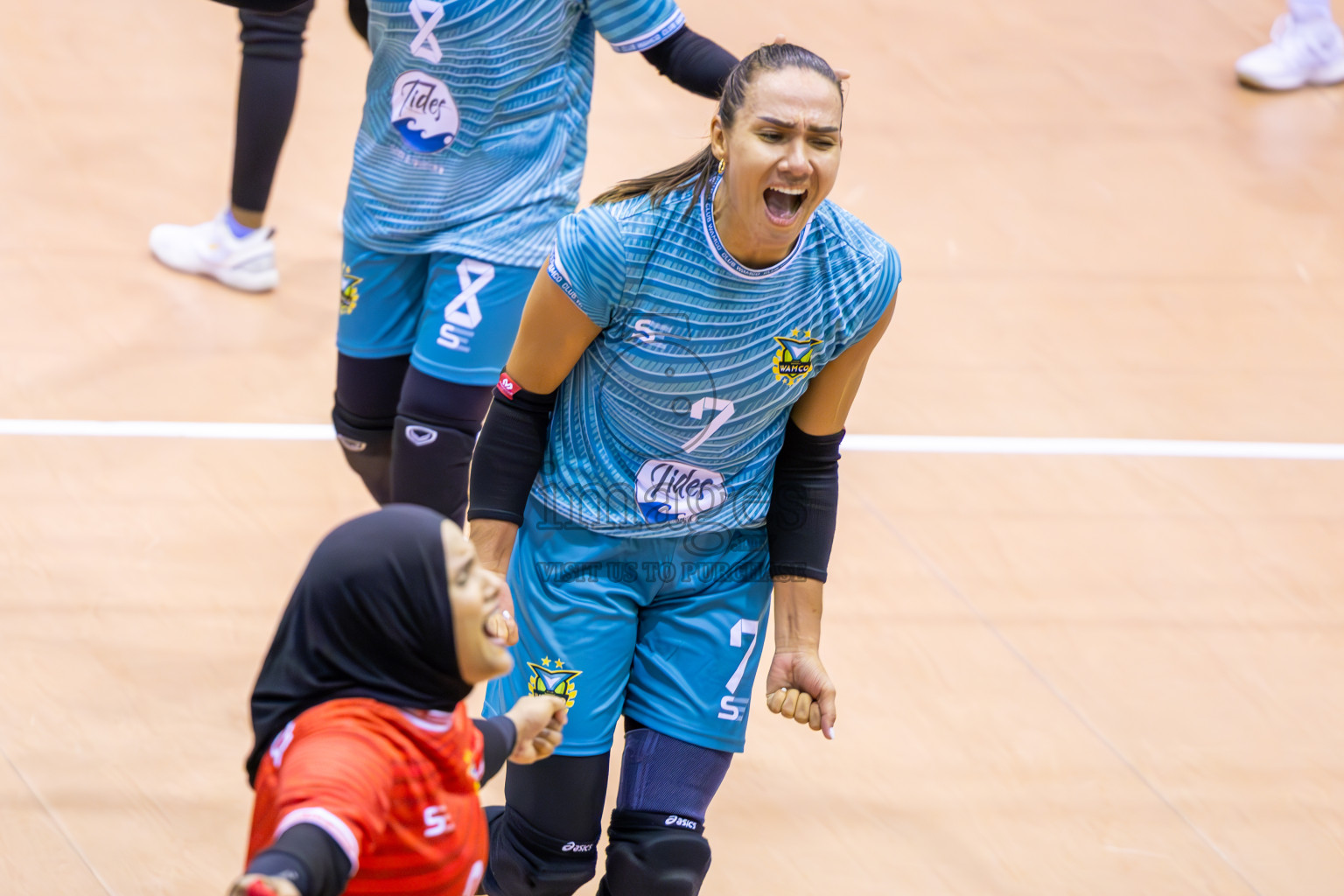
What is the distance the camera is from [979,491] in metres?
3.99

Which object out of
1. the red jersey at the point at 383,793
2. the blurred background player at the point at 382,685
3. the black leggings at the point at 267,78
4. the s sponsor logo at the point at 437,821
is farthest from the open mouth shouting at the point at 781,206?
the black leggings at the point at 267,78

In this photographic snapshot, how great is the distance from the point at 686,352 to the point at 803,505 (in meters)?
0.34

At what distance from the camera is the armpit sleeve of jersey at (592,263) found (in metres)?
2.14

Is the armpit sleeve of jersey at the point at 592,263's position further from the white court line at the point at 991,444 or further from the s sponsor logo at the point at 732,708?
the white court line at the point at 991,444

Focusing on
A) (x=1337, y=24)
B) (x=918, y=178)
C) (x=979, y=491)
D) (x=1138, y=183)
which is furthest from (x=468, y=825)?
(x=1337, y=24)

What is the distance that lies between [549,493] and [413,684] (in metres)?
0.76

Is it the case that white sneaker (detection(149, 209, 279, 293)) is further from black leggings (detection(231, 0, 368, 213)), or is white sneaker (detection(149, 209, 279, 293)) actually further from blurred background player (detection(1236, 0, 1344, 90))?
blurred background player (detection(1236, 0, 1344, 90))

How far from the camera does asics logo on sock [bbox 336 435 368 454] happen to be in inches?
A: 127

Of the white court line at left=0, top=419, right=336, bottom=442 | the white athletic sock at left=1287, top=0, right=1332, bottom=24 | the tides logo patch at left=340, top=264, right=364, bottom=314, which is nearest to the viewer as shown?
the tides logo patch at left=340, top=264, right=364, bottom=314

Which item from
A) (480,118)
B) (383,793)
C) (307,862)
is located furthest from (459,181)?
(307,862)

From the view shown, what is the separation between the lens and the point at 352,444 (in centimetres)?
324

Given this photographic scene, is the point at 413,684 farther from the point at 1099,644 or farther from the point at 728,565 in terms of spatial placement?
the point at 1099,644

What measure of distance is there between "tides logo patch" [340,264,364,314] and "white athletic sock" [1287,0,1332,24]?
4.57 meters

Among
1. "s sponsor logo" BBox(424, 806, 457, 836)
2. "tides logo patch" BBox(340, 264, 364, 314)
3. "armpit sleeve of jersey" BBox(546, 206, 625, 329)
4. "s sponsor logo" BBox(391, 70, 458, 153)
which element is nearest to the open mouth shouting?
"armpit sleeve of jersey" BBox(546, 206, 625, 329)
